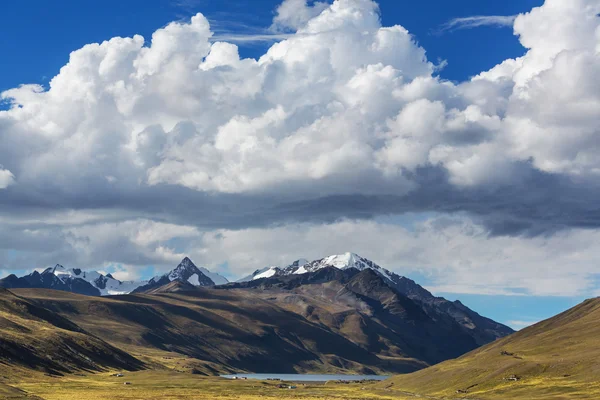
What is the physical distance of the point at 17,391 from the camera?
190750 millimetres

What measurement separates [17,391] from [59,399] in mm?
9881

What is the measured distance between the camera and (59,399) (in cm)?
19212

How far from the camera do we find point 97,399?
19975 cm

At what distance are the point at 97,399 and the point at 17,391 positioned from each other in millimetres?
19384

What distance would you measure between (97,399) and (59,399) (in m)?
10.6
